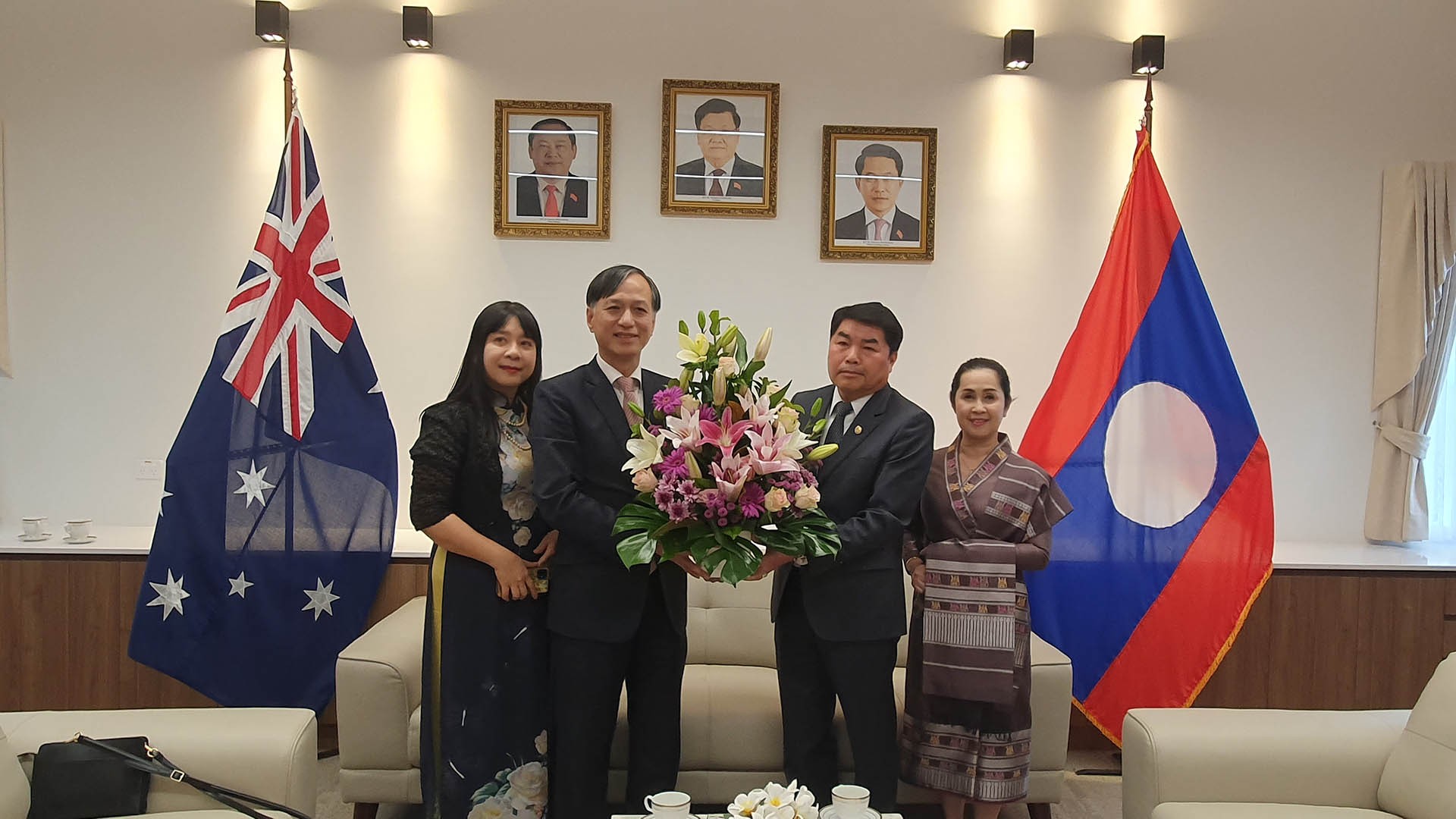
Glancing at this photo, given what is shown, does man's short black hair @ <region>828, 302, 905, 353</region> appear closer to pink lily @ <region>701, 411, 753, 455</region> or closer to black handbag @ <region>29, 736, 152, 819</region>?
pink lily @ <region>701, 411, 753, 455</region>

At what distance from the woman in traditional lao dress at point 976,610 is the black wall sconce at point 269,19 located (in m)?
2.73

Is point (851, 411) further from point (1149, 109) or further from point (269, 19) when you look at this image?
point (269, 19)

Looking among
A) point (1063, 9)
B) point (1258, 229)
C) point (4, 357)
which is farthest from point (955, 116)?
point (4, 357)

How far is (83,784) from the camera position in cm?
198

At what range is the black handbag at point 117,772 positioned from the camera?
1980 millimetres

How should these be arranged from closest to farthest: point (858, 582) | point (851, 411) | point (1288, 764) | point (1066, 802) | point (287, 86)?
point (1288, 764) → point (858, 582) → point (851, 411) → point (1066, 802) → point (287, 86)

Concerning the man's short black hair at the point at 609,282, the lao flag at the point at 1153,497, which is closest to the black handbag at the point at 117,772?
the man's short black hair at the point at 609,282

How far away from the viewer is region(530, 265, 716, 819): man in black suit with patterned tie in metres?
2.21

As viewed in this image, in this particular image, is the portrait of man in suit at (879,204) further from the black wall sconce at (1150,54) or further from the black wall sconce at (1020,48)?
the black wall sconce at (1150,54)

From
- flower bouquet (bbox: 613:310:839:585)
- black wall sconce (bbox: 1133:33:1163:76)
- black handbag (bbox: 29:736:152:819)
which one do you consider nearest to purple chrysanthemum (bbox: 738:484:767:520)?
flower bouquet (bbox: 613:310:839:585)

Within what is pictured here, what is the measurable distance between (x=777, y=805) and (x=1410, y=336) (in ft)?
11.1

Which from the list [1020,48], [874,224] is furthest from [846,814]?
[1020,48]

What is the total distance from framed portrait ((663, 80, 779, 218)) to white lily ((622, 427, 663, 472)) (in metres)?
1.78

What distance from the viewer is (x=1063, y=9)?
146 inches
